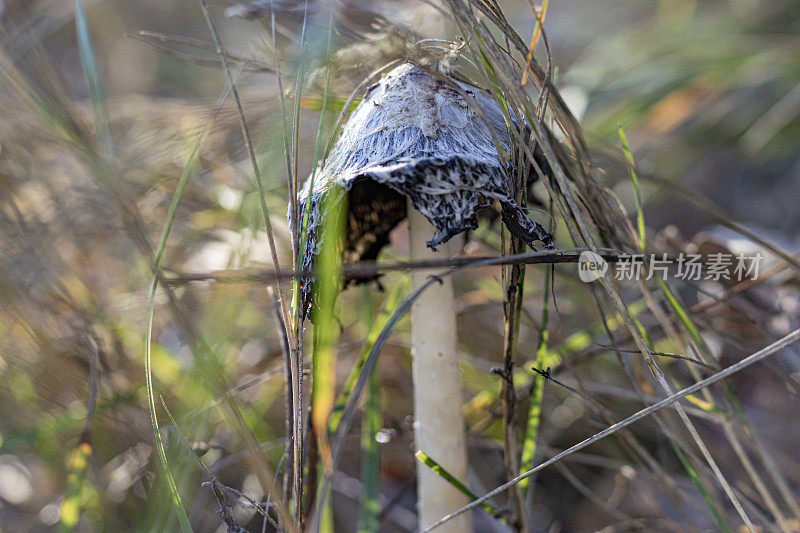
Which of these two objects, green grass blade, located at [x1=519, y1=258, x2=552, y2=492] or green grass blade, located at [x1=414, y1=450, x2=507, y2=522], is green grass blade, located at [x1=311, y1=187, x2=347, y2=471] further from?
green grass blade, located at [x1=519, y1=258, x2=552, y2=492]

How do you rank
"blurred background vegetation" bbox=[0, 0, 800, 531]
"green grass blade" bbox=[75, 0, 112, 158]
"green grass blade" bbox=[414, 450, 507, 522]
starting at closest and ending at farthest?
"green grass blade" bbox=[75, 0, 112, 158], "green grass blade" bbox=[414, 450, 507, 522], "blurred background vegetation" bbox=[0, 0, 800, 531]

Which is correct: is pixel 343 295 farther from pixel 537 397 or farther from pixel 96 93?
pixel 96 93

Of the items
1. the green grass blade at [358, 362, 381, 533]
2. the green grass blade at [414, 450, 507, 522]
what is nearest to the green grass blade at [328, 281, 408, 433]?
the green grass blade at [358, 362, 381, 533]

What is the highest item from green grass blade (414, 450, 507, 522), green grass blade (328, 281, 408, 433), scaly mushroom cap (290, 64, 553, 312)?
scaly mushroom cap (290, 64, 553, 312)

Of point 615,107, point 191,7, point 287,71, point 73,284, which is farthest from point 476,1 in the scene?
point 191,7

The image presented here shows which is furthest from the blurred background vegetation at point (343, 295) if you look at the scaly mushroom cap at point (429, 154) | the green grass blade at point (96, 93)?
the scaly mushroom cap at point (429, 154)

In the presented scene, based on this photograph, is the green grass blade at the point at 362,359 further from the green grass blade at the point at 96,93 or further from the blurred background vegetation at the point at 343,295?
the green grass blade at the point at 96,93
